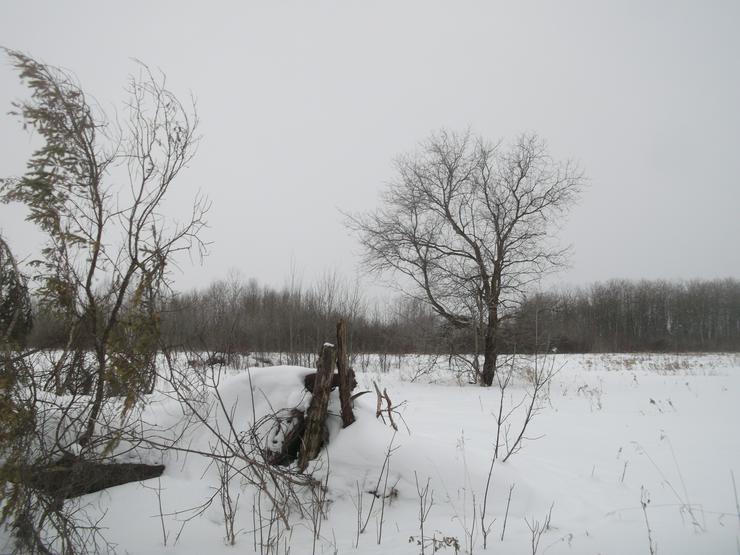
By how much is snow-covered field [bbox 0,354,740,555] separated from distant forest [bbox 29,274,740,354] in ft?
3.94

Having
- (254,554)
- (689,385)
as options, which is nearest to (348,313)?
(689,385)

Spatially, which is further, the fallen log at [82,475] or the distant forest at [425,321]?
the distant forest at [425,321]

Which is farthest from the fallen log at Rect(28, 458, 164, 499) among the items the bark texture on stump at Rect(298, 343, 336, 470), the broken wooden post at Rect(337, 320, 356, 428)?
the broken wooden post at Rect(337, 320, 356, 428)

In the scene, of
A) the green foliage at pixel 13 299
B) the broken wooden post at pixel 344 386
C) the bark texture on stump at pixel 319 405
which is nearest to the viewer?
the green foliage at pixel 13 299

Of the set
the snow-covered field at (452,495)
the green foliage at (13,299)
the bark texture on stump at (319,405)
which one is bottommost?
the snow-covered field at (452,495)

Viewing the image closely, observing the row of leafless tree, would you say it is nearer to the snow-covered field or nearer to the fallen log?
the snow-covered field

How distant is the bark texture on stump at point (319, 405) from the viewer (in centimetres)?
355

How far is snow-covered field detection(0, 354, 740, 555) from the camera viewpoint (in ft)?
8.67

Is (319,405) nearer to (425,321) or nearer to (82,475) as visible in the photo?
(82,475)

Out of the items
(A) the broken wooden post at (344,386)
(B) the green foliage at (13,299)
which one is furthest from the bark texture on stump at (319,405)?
(B) the green foliage at (13,299)

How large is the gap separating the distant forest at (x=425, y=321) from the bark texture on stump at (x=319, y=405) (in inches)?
36.0

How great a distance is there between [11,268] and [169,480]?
89.9 inches

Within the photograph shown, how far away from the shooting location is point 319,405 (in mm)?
3619

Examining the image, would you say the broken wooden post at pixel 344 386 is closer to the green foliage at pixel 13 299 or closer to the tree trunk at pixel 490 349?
the green foliage at pixel 13 299
